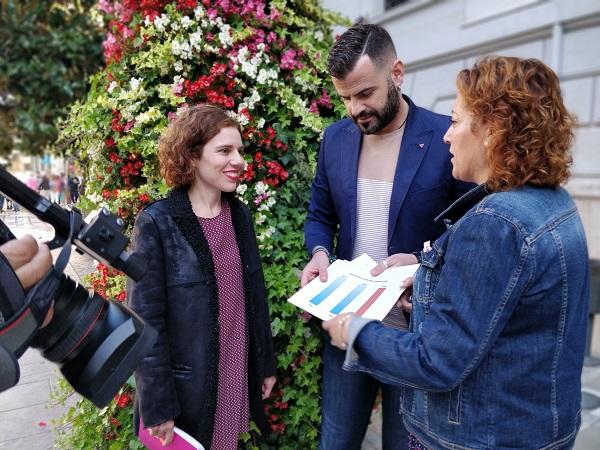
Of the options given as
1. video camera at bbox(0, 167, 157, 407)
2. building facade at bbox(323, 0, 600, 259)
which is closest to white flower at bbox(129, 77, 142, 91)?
video camera at bbox(0, 167, 157, 407)

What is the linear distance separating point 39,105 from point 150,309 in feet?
23.5

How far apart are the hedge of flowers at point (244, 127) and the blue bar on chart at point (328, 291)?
529mm

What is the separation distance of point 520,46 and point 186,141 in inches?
237

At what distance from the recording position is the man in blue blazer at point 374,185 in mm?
1921

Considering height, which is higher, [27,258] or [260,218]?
[27,258]

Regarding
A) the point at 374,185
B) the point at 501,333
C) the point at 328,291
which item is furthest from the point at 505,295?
the point at 374,185

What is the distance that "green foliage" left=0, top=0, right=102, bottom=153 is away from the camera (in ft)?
24.0

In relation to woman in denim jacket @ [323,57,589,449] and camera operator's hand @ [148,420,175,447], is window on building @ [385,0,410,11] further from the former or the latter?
camera operator's hand @ [148,420,175,447]

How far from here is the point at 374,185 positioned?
2.00 meters

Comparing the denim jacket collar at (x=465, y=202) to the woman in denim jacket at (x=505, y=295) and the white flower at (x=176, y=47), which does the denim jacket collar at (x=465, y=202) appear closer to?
the woman in denim jacket at (x=505, y=295)

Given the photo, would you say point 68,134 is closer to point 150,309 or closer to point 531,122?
point 150,309

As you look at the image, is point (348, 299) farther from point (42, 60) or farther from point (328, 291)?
point (42, 60)

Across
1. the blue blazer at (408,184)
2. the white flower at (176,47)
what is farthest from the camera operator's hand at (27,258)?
the white flower at (176,47)

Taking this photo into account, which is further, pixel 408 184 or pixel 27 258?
pixel 408 184
